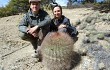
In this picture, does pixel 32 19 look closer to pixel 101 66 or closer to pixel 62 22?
pixel 62 22

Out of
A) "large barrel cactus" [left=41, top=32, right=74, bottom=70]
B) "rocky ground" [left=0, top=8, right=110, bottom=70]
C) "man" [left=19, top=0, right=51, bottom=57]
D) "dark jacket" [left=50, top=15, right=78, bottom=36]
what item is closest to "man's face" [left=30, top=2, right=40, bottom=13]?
"man" [left=19, top=0, right=51, bottom=57]

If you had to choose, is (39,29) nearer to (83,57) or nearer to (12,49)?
(83,57)

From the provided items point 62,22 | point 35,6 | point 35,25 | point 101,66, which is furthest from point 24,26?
point 101,66

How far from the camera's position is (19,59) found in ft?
26.5

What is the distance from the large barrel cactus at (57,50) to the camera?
21.9ft

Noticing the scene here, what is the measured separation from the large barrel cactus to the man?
272mm

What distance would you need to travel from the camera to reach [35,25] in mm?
7371

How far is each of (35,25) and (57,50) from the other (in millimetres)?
969

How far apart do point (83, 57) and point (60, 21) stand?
886 millimetres

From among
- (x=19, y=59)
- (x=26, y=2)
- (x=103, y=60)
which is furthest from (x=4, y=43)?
(x=26, y=2)

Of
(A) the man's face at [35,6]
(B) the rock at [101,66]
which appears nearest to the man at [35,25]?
(A) the man's face at [35,6]

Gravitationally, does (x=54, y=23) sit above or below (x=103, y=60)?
above

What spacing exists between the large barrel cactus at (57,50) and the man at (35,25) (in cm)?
27

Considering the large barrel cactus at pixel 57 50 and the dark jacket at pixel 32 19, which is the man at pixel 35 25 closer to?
the dark jacket at pixel 32 19
